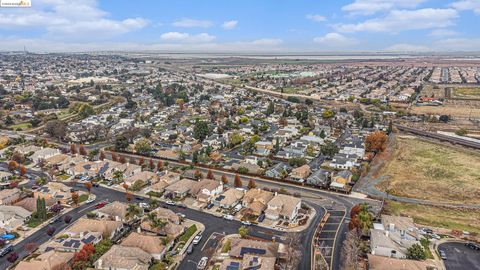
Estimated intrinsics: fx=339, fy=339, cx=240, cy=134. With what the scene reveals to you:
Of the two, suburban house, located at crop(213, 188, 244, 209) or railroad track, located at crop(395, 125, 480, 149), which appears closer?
suburban house, located at crop(213, 188, 244, 209)

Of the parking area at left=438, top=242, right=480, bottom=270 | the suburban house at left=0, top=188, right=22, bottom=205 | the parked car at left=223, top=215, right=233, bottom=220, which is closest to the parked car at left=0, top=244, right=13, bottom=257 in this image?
the suburban house at left=0, top=188, right=22, bottom=205

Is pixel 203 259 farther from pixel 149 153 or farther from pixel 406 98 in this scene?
pixel 406 98

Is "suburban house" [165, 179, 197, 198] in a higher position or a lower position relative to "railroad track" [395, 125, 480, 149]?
lower

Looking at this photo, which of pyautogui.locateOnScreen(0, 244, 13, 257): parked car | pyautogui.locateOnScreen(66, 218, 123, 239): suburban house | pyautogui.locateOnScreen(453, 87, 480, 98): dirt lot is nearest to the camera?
pyautogui.locateOnScreen(0, 244, 13, 257): parked car

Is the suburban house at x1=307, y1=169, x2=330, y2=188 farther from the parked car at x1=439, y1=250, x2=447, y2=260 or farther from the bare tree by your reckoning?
the parked car at x1=439, y1=250, x2=447, y2=260

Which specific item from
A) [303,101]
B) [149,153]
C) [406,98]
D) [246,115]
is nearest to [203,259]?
[149,153]

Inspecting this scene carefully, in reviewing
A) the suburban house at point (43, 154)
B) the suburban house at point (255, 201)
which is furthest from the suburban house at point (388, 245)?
the suburban house at point (43, 154)
